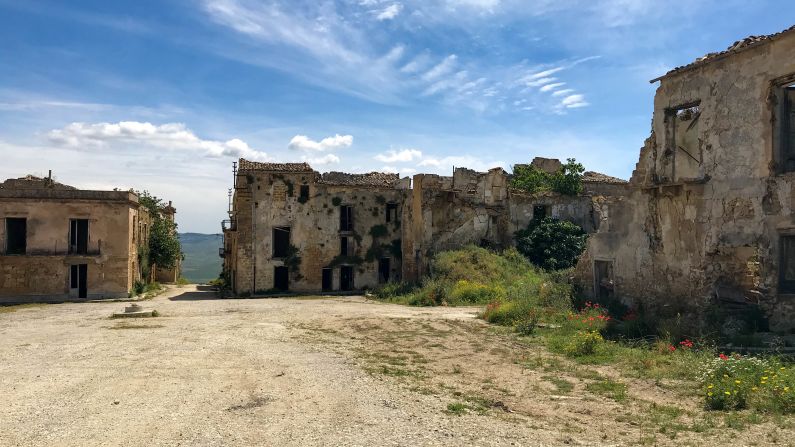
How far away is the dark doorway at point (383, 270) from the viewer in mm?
31812

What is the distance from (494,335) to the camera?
15.2 m

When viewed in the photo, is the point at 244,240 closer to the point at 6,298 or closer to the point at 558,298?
the point at 6,298

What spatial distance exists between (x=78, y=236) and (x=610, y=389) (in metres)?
26.7

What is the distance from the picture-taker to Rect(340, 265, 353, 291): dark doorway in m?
31.4

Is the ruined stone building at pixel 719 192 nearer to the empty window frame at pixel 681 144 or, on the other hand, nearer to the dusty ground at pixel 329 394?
the empty window frame at pixel 681 144

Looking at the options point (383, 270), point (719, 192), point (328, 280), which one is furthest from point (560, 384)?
point (383, 270)

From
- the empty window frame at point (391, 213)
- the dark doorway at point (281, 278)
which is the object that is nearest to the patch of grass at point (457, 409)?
the dark doorway at point (281, 278)

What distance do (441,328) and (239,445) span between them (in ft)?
33.9

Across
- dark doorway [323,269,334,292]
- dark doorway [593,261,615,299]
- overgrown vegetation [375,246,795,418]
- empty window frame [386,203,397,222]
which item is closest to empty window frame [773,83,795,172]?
overgrown vegetation [375,246,795,418]

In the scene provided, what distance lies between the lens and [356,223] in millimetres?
31500

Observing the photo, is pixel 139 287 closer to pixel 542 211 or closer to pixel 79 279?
pixel 79 279

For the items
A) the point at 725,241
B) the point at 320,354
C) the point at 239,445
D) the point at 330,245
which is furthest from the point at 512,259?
the point at 239,445

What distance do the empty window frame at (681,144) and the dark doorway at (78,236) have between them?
25.7 m

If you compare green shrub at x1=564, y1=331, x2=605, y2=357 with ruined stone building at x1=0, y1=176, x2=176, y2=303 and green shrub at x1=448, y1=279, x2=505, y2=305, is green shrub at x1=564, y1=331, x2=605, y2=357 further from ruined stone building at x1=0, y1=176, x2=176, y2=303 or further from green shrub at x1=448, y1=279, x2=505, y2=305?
ruined stone building at x1=0, y1=176, x2=176, y2=303
